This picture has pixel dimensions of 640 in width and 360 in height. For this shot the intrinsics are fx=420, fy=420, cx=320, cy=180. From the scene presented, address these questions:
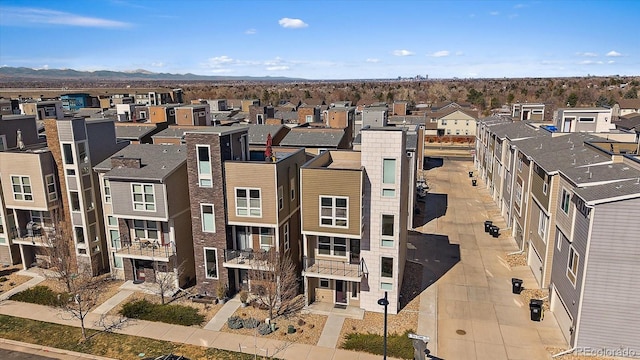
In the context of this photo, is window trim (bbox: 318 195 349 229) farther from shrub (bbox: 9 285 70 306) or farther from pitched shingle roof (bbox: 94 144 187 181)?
shrub (bbox: 9 285 70 306)

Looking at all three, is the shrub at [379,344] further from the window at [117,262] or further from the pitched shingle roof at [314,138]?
the pitched shingle roof at [314,138]

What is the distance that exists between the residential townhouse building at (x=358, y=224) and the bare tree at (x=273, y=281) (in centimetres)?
119

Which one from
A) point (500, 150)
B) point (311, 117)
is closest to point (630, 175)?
point (500, 150)

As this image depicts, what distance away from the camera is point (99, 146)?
30.5 metres

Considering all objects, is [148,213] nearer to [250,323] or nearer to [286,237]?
[286,237]

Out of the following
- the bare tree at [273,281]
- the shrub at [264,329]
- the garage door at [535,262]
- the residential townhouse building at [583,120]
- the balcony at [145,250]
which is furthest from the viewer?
the residential townhouse building at [583,120]

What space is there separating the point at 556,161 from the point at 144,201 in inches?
1065

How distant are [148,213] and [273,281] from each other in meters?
9.30

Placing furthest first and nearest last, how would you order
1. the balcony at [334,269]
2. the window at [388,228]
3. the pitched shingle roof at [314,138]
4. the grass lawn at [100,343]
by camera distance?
1. the pitched shingle roof at [314,138]
2. the balcony at [334,269]
3. the window at [388,228]
4. the grass lawn at [100,343]

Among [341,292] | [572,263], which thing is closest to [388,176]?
[341,292]

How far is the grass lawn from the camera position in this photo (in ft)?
72.2

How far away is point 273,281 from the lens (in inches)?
961

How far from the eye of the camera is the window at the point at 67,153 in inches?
1145

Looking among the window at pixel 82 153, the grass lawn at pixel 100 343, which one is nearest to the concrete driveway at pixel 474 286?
the grass lawn at pixel 100 343
